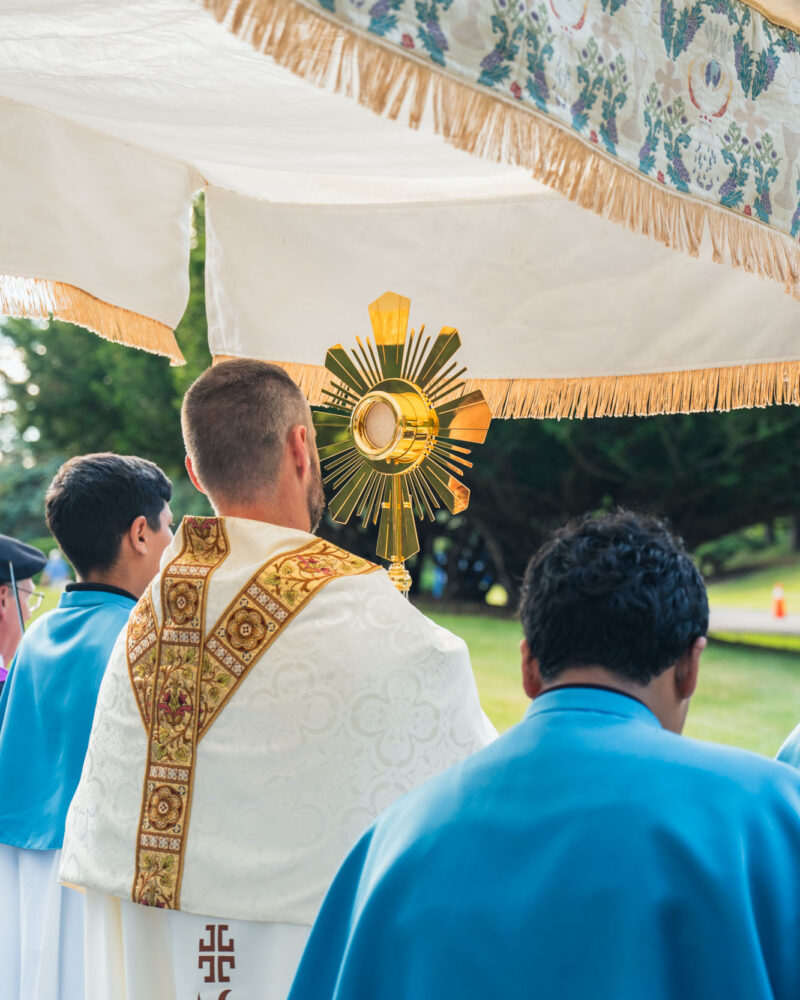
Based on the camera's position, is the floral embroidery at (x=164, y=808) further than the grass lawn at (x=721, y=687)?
No

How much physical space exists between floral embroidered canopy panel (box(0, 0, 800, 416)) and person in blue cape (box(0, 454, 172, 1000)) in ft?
1.76

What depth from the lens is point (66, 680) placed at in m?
2.78

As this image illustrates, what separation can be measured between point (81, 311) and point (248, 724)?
146cm

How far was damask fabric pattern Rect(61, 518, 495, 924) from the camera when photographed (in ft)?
6.77

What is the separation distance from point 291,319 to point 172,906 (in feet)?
6.25

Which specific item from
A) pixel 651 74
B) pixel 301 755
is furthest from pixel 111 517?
pixel 651 74

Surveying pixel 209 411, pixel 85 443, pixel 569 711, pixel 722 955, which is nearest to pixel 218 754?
pixel 209 411

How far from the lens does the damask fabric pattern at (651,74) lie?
1.52 metres

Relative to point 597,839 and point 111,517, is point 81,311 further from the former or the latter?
point 597,839

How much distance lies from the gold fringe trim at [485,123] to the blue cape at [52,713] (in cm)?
160

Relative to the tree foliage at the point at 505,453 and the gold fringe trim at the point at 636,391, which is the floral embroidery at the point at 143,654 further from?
the tree foliage at the point at 505,453

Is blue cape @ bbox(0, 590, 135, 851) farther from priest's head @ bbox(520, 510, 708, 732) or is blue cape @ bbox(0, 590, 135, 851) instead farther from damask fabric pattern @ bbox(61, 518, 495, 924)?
priest's head @ bbox(520, 510, 708, 732)

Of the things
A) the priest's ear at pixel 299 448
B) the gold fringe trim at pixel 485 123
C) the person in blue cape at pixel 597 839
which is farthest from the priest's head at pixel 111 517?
the person in blue cape at pixel 597 839

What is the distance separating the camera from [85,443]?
1741cm
